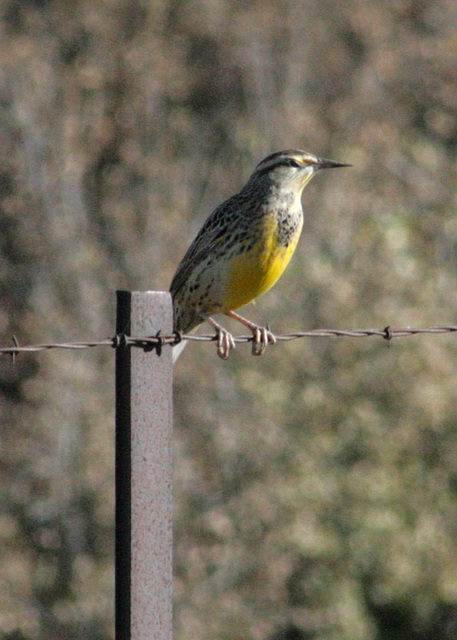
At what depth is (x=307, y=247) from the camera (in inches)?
365

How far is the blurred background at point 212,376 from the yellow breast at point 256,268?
2703 millimetres

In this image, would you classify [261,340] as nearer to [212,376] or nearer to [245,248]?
[245,248]

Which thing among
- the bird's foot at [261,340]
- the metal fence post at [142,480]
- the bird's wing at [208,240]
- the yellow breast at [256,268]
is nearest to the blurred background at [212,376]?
the bird's wing at [208,240]

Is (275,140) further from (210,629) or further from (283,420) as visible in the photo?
(210,629)

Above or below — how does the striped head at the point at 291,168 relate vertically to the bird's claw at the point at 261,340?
above

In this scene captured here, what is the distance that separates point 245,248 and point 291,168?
2.31 ft

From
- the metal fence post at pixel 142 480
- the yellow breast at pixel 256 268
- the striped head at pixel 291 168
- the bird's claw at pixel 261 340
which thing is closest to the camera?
the metal fence post at pixel 142 480

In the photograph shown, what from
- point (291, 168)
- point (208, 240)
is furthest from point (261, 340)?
point (291, 168)

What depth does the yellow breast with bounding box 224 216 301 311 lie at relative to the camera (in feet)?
19.6

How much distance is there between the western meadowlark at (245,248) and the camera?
600 centimetres

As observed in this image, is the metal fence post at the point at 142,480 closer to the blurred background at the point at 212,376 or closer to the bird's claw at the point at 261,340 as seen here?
the bird's claw at the point at 261,340

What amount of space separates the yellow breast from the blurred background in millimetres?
2703

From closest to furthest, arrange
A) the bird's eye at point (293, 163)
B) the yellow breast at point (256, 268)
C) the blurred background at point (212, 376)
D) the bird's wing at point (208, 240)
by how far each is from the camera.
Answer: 1. the yellow breast at point (256, 268)
2. the bird's wing at point (208, 240)
3. the bird's eye at point (293, 163)
4. the blurred background at point (212, 376)

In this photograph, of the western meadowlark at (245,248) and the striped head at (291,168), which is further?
the striped head at (291,168)
